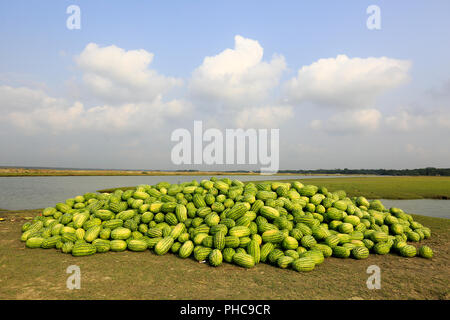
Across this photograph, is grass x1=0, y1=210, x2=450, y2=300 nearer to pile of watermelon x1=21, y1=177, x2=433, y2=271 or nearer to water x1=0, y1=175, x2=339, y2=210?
pile of watermelon x1=21, y1=177, x2=433, y2=271

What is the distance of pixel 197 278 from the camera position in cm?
580

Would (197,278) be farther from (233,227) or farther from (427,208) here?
(427,208)

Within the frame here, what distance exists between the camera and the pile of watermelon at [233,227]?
7141 millimetres

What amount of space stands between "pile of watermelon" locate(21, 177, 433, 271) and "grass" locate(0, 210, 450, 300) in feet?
1.01

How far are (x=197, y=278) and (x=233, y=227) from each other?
2.00m

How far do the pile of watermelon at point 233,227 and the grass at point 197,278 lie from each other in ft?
1.01

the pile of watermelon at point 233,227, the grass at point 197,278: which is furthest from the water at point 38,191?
the grass at point 197,278

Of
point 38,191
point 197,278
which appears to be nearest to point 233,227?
point 197,278

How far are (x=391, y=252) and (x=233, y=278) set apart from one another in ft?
18.7

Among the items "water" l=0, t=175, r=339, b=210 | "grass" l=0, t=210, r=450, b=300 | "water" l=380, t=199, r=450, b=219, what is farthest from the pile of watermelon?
"water" l=380, t=199, r=450, b=219

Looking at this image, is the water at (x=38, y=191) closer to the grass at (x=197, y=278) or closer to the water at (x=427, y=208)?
the grass at (x=197, y=278)

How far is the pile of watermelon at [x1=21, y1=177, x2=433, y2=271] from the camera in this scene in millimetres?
7141
